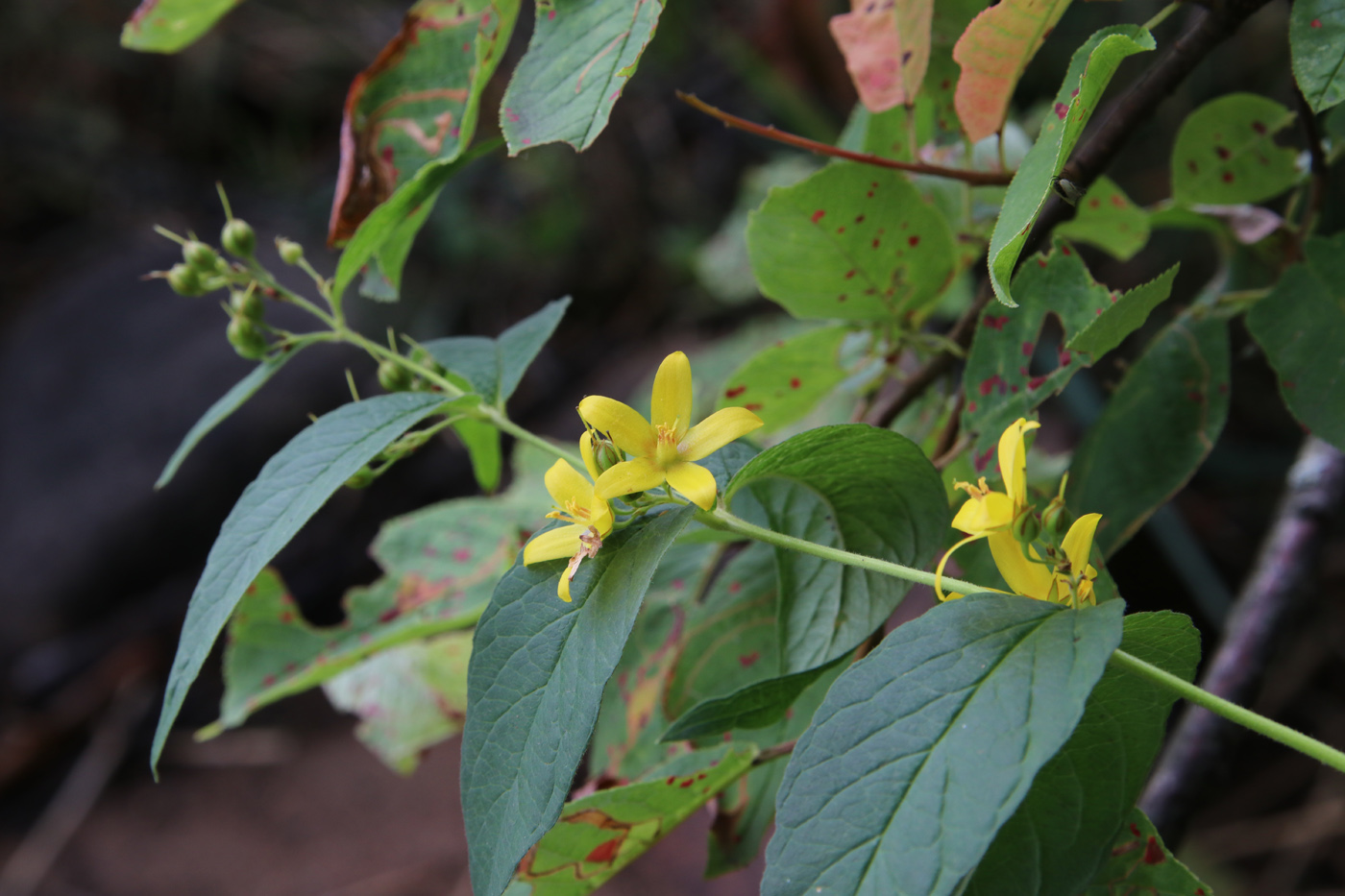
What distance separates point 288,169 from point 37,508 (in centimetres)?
98

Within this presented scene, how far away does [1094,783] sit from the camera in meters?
0.26

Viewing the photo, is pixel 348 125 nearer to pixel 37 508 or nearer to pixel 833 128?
pixel 833 128

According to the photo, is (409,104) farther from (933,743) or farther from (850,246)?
(933,743)

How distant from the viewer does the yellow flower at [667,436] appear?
0.27 metres

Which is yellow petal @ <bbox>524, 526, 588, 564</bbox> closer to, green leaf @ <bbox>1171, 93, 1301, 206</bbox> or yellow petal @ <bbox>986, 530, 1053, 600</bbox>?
yellow petal @ <bbox>986, 530, 1053, 600</bbox>

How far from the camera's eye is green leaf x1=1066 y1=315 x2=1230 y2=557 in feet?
1.30

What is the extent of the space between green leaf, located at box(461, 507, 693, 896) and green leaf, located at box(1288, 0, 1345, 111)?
23 cm

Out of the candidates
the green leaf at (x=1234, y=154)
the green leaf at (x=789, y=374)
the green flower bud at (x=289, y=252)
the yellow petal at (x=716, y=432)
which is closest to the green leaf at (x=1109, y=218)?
the green leaf at (x=1234, y=154)

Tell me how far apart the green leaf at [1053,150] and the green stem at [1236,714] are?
106 mm

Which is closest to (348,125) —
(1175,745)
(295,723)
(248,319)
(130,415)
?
(248,319)

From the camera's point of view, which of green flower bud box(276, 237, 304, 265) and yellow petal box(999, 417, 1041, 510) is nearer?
yellow petal box(999, 417, 1041, 510)

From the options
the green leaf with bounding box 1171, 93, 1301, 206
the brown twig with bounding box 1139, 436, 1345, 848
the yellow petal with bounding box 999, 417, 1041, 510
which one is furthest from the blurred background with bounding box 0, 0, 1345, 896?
the yellow petal with bounding box 999, 417, 1041, 510

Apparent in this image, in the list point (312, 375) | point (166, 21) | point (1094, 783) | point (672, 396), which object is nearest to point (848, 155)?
point (672, 396)

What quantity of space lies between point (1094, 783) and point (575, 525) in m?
0.17
